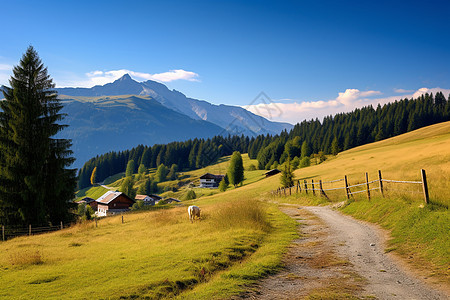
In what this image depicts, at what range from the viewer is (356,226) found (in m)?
16.9

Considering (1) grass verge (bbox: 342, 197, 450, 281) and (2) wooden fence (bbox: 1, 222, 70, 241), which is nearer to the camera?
(1) grass verge (bbox: 342, 197, 450, 281)

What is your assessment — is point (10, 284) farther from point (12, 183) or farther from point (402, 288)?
point (12, 183)

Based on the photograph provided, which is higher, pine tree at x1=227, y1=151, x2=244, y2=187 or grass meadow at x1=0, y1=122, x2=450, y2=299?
pine tree at x1=227, y1=151, x2=244, y2=187

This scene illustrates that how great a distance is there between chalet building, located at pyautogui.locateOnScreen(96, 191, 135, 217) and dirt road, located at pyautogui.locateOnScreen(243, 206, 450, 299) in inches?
3415

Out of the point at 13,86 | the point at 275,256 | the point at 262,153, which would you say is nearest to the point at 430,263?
the point at 275,256

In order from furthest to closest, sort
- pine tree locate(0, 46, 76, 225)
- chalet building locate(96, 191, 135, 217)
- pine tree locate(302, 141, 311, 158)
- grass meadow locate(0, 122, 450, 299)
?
pine tree locate(302, 141, 311, 158) < chalet building locate(96, 191, 135, 217) < pine tree locate(0, 46, 76, 225) < grass meadow locate(0, 122, 450, 299)

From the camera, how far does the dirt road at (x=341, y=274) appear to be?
7492 millimetres

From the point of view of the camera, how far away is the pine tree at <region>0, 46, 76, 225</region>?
28.7 meters

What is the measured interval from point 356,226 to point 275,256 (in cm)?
799

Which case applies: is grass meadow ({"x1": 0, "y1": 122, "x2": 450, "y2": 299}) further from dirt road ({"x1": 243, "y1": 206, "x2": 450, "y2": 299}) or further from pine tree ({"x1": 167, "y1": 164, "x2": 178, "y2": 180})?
pine tree ({"x1": 167, "y1": 164, "x2": 178, "y2": 180})

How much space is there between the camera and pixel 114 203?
92688 mm

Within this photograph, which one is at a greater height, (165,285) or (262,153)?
(262,153)

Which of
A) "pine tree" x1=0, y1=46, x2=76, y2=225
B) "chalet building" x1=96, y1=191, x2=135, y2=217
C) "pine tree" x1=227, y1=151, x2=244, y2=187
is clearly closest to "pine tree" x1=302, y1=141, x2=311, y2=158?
"pine tree" x1=227, y1=151, x2=244, y2=187

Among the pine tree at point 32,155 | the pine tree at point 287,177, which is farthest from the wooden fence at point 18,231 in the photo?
the pine tree at point 287,177
